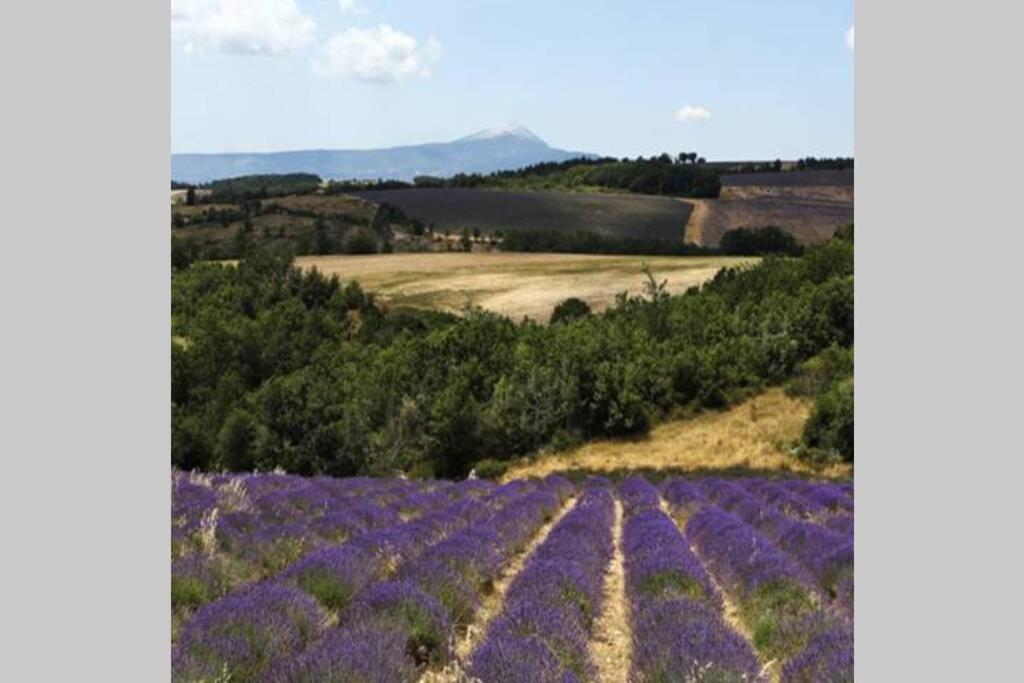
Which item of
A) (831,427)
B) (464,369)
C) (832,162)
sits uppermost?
(832,162)

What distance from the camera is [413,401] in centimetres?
3659

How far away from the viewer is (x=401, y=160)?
1081cm

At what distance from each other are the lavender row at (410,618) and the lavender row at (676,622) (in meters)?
1.04

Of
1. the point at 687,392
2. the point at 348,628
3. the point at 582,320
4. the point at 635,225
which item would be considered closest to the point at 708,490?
the point at 348,628

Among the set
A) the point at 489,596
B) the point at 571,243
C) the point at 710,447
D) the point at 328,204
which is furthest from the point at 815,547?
the point at 571,243

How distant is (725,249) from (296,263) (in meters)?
24.5

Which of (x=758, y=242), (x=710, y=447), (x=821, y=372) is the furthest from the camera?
(x=758, y=242)

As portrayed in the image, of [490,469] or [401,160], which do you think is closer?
[401,160]

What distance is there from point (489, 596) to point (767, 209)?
98.8ft

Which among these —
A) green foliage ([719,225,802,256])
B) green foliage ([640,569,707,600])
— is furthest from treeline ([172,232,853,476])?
green foliage ([640,569,707,600])

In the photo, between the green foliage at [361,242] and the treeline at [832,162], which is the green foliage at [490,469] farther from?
the treeline at [832,162]

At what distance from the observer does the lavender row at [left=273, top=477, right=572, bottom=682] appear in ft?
11.4

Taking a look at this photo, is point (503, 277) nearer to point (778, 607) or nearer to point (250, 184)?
point (250, 184)

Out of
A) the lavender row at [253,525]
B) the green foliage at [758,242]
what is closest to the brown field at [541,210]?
the green foliage at [758,242]
